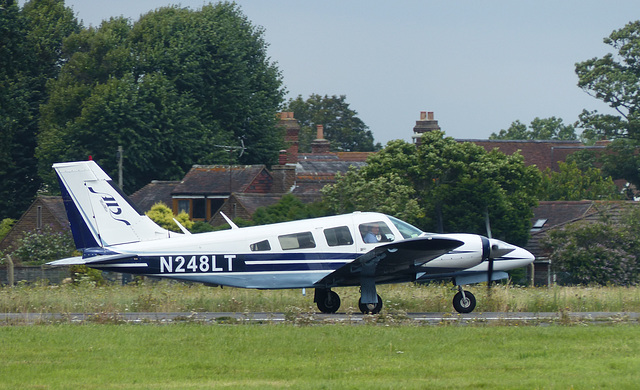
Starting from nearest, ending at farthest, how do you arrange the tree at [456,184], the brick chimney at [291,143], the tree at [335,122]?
the tree at [456,184] → the brick chimney at [291,143] → the tree at [335,122]

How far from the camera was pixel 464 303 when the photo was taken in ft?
68.9

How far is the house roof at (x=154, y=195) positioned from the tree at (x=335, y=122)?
6461 centimetres

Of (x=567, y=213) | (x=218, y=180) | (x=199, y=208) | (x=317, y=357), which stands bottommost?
(x=317, y=357)

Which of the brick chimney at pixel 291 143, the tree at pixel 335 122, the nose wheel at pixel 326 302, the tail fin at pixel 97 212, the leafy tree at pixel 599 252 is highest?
the tree at pixel 335 122

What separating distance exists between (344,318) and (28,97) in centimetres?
5273

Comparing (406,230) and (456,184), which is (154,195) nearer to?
(456,184)

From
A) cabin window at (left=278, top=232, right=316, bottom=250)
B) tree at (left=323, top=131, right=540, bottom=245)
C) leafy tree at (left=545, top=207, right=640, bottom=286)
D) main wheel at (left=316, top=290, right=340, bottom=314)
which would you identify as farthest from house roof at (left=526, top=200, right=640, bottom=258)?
cabin window at (left=278, top=232, right=316, bottom=250)

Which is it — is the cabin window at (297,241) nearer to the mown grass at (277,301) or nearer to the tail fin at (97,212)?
the mown grass at (277,301)

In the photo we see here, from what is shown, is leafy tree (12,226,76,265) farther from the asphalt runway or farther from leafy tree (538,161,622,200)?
leafy tree (538,161,622,200)

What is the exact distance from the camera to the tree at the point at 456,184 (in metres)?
43.9

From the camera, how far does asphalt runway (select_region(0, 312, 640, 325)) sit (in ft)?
59.5

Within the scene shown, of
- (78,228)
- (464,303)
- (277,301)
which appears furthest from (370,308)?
(78,228)

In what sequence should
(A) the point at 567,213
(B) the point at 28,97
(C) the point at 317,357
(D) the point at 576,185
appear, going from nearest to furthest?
(C) the point at 317,357
(A) the point at 567,213
(B) the point at 28,97
(D) the point at 576,185

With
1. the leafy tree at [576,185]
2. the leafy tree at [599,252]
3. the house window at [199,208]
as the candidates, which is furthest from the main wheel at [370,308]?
the leafy tree at [576,185]
